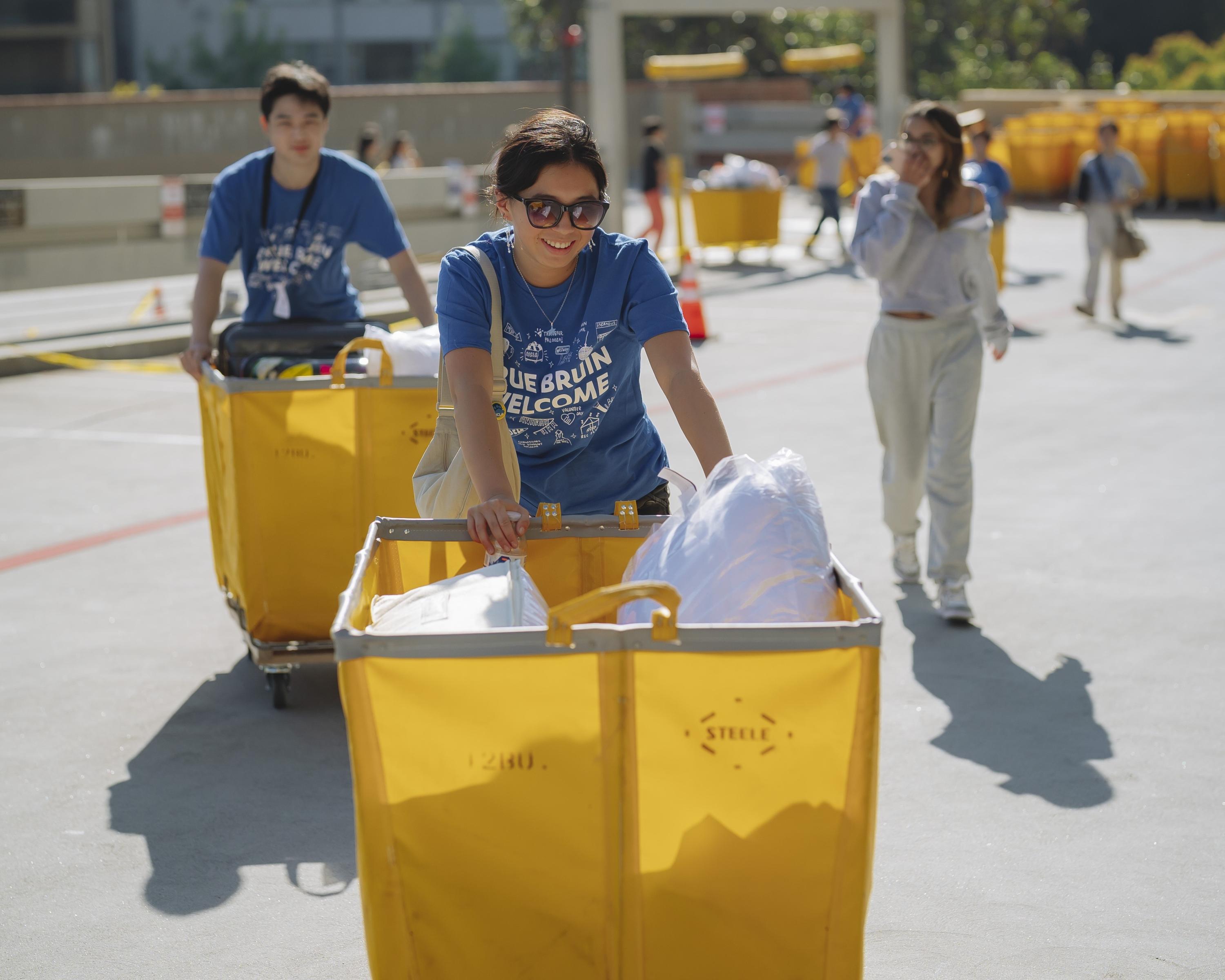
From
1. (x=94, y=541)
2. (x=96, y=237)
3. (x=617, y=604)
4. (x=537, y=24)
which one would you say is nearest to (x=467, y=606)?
(x=617, y=604)

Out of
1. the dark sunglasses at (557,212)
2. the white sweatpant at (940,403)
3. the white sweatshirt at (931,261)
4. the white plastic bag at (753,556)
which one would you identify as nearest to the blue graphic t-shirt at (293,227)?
the white sweatshirt at (931,261)

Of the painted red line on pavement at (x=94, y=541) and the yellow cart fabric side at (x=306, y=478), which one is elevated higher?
the yellow cart fabric side at (x=306, y=478)

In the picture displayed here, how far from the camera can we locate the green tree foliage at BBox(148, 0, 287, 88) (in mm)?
64750

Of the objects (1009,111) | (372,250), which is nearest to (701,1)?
(1009,111)

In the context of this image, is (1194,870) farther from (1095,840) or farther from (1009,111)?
(1009,111)

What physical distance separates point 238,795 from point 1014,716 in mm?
2623

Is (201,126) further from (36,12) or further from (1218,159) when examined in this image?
(36,12)

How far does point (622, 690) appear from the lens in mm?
2498

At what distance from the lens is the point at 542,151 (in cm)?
310

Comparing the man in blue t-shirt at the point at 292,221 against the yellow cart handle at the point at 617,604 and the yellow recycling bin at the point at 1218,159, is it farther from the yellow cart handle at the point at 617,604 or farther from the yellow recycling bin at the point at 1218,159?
the yellow recycling bin at the point at 1218,159

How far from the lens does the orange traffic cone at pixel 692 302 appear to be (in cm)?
1359

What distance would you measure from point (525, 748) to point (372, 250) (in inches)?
137

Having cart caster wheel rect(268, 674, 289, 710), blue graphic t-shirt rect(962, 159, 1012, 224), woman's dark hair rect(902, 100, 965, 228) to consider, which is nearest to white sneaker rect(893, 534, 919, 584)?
woman's dark hair rect(902, 100, 965, 228)

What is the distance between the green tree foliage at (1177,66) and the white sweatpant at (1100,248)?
28639 mm
